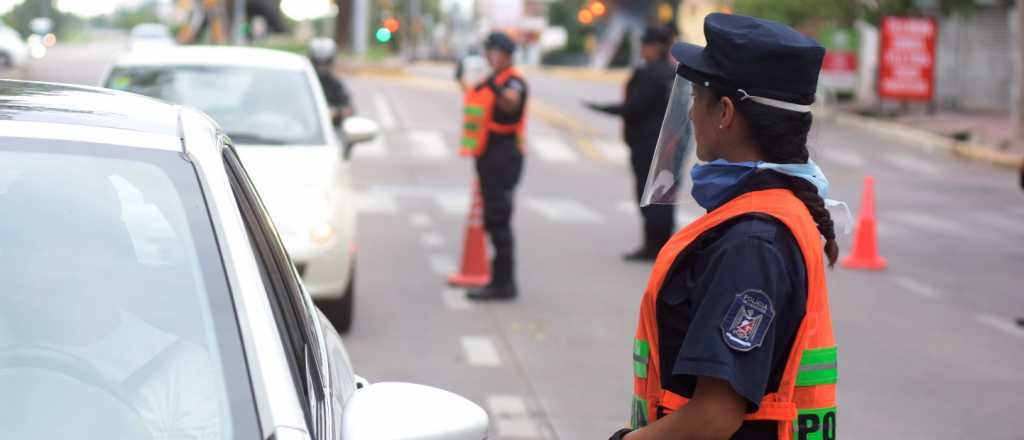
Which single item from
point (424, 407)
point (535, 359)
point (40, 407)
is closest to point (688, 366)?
point (424, 407)

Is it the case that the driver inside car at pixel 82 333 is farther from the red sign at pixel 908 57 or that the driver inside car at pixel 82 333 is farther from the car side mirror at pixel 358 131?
the red sign at pixel 908 57

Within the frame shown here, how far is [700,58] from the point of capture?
2.90 metres

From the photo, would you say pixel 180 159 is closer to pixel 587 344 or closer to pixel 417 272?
pixel 587 344

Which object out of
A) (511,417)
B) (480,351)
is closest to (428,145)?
(480,351)

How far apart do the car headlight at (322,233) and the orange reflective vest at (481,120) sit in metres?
2.17

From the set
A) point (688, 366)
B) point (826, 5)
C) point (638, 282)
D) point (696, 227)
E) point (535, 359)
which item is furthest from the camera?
point (826, 5)

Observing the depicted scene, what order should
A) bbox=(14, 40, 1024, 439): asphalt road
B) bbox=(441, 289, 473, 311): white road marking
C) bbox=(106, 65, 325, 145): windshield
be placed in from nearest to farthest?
1. bbox=(14, 40, 1024, 439): asphalt road
2. bbox=(106, 65, 325, 145): windshield
3. bbox=(441, 289, 473, 311): white road marking

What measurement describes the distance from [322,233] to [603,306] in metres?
2.65

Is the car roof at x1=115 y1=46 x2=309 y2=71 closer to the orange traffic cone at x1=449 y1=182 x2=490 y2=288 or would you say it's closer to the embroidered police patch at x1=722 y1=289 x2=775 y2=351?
the orange traffic cone at x1=449 y1=182 x2=490 y2=288

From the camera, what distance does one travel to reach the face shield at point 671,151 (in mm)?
3277

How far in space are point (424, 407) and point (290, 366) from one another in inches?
14.6

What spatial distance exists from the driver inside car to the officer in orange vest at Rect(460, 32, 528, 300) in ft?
24.6

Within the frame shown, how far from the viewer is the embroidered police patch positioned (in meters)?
2.65

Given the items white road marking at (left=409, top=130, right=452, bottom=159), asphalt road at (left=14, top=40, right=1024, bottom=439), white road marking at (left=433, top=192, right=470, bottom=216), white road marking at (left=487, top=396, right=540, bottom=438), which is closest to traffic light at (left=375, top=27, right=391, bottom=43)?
white road marking at (left=409, top=130, right=452, bottom=159)
